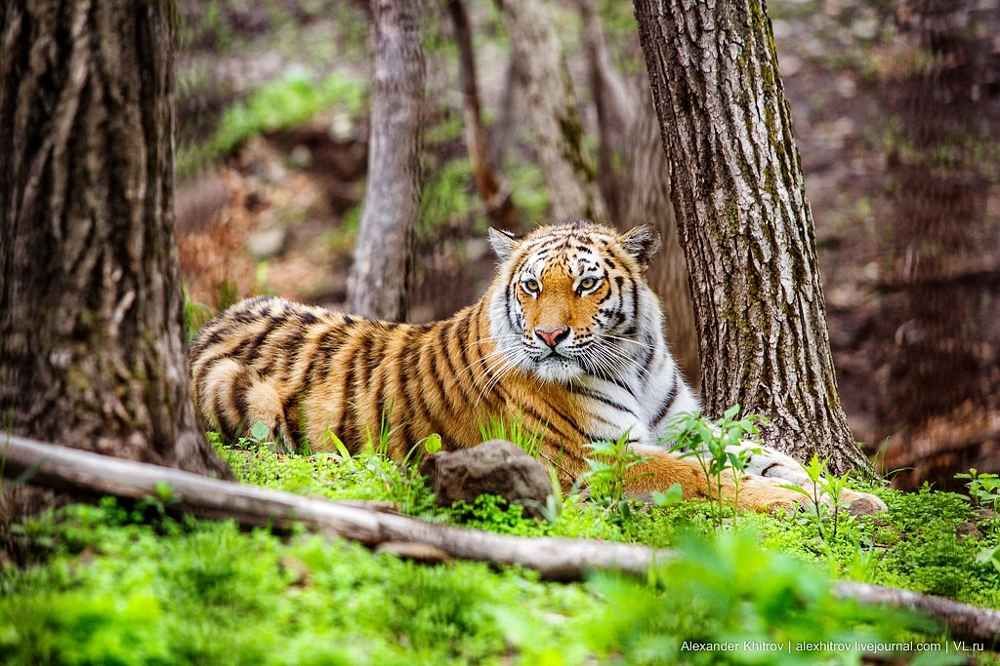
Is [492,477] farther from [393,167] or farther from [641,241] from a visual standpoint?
[393,167]

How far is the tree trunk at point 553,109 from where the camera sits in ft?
25.9

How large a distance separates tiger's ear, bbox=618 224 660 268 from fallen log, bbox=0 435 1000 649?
81.9 inches

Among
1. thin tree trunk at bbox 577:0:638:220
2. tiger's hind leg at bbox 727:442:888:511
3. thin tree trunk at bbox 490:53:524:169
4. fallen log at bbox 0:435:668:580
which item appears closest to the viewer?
fallen log at bbox 0:435:668:580

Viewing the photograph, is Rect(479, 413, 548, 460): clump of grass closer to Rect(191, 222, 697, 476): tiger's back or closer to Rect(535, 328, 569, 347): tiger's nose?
Rect(191, 222, 697, 476): tiger's back

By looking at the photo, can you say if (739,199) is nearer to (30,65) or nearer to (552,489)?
(552,489)

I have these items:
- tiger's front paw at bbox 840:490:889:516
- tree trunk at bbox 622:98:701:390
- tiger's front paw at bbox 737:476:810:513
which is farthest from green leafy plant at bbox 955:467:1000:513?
tree trunk at bbox 622:98:701:390

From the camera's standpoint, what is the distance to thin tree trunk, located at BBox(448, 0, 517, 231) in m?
8.59

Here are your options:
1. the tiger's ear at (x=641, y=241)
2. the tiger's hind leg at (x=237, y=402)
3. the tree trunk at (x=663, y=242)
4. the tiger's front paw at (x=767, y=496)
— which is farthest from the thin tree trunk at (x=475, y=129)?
the tiger's front paw at (x=767, y=496)

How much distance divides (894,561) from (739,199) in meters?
1.72

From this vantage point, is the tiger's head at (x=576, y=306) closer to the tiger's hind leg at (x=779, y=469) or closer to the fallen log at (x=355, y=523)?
the tiger's hind leg at (x=779, y=469)

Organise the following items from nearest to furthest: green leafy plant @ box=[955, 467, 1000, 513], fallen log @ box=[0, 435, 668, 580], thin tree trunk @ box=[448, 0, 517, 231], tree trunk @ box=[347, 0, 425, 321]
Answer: fallen log @ box=[0, 435, 668, 580] < green leafy plant @ box=[955, 467, 1000, 513] < tree trunk @ box=[347, 0, 425, 321] < thin tree trunk @ box=[448, 0, 517, 231]

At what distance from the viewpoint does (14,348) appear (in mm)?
2635

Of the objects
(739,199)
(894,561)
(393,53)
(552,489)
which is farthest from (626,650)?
(393,53)

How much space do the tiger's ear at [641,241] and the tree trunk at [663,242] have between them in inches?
73.1
